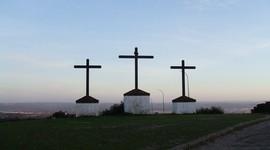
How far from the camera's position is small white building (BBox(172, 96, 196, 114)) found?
39175mm

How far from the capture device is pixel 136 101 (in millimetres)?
37281

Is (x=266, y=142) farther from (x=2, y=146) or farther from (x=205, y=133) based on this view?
(x=2, y=146)

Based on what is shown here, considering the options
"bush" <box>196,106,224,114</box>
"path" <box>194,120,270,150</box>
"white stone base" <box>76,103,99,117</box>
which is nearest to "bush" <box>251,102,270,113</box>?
"bush" <box>196,106,224,114</box>

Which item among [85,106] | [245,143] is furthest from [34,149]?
[85,106]

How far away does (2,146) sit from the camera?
14.7 m

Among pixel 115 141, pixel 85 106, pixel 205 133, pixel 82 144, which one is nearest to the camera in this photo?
pixel 82 144

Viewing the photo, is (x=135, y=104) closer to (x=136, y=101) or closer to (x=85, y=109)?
(x=136, y=101)

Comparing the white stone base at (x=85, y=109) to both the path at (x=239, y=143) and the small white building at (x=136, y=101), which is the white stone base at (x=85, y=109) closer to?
the small white building at (x=136, y=101)

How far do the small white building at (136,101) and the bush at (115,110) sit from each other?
1.12 metres

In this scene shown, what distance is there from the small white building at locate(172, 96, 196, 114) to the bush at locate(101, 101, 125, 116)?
4455 mm

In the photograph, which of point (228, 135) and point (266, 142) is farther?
point (228, 135)

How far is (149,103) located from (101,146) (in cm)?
2324

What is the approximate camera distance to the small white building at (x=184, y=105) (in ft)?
129

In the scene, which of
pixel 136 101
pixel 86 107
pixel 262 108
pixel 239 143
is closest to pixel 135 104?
pixel 136 101
